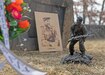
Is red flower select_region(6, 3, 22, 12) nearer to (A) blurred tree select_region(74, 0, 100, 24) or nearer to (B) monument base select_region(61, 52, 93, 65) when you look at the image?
(B) monument base select_region(61, 52, 93, 65)

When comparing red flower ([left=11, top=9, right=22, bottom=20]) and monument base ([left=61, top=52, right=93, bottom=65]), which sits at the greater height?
red flower ([left=11, top=9, right=22, bottom=20])

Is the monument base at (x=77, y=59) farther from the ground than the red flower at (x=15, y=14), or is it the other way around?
the red flower at (x=15, y=14)

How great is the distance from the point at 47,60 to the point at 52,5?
11.1ft

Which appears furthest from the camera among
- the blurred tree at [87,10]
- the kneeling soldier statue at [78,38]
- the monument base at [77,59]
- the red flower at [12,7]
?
the blurred tree at [87,10]

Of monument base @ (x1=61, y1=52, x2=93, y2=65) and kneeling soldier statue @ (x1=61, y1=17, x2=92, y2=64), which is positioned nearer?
kneeling soldier statue @ (x1=61, y1=17, x2=92, y2=64)

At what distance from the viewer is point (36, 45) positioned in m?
11.9

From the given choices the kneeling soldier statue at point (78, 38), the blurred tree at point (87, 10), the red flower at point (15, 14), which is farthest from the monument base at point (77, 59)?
the blurred tree at point (87, 10)

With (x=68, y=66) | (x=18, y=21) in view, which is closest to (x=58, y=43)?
(x=68, y=66)

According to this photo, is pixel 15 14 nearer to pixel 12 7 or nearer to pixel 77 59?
pixel 12 7

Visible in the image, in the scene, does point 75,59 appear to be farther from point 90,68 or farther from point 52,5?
point 52,5

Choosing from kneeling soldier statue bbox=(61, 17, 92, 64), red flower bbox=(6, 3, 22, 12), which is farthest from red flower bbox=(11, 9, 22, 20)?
kneeling soldier statue bbox=(61, 17, 92, 64)

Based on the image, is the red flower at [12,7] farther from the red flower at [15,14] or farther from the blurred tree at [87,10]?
the blurred tree at [87,10]

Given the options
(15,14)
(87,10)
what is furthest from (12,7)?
(87,10)

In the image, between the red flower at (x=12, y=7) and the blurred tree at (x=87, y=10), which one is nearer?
the red flower at (x=12, y=7)
